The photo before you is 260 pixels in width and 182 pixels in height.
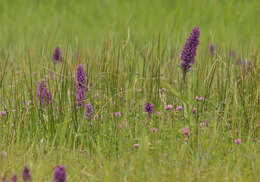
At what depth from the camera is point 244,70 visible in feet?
12.3

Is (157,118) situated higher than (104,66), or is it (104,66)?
(104,66)

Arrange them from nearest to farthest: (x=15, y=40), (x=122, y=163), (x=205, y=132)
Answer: (x=122, y=163) → (x=205, y=132) → (x=15, y=40)

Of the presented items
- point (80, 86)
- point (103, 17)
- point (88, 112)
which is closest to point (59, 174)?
point (88, 112)

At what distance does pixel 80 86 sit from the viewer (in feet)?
10.9

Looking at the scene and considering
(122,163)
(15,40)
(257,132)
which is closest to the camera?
(122,163)

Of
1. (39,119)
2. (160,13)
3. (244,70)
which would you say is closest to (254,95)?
(244,70)

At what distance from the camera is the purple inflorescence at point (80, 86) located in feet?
10.7

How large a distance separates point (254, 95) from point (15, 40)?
4.75 meters

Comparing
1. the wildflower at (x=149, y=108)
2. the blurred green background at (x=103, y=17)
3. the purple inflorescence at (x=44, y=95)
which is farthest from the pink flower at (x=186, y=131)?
the blurred green background at (x=103, y=17)

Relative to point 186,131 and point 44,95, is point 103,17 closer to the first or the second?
point 44,95

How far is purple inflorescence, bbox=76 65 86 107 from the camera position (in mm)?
3250

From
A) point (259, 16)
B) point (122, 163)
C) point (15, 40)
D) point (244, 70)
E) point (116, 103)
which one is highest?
point (259, 16)

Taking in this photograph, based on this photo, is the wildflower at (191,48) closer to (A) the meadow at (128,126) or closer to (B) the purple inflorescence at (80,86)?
(A) the meadow at (128,126)

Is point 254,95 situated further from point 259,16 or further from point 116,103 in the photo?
point 259,16
